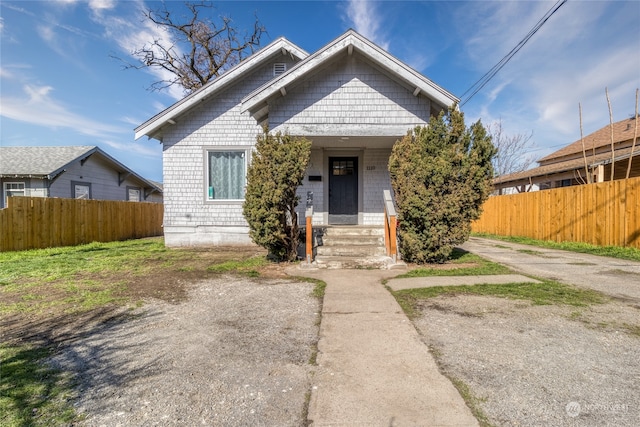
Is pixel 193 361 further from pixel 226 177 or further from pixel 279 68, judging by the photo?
pixel 279 68

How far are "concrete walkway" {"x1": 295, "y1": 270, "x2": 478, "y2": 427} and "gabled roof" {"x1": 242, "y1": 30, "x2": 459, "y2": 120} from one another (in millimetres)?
6226

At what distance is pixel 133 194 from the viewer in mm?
22609

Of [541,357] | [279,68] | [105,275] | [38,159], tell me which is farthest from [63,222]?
[541,357]

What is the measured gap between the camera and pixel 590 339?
3.36 meters

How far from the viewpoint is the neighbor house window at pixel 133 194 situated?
21981 millimetres

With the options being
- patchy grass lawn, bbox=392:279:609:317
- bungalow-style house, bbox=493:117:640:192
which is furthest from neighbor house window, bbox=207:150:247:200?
bungalow-style house, bbox=493:117:640:192

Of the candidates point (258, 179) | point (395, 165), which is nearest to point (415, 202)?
point (395, 165)

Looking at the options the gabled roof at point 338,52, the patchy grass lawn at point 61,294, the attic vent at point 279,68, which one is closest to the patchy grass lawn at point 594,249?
the gabled roof at point 338,52

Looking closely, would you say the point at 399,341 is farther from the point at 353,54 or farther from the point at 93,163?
A: the point at 93,163

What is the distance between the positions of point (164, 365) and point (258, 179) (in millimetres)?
4880

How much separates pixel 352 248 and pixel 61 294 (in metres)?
5.74

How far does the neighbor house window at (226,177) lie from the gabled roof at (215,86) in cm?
163

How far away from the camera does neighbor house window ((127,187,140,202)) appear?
22.0m

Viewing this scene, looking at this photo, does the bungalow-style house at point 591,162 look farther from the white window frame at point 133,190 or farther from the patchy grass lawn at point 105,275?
the white window frame at point 133,190
